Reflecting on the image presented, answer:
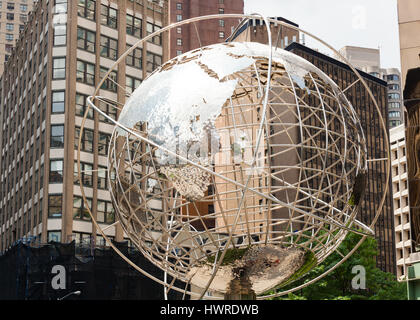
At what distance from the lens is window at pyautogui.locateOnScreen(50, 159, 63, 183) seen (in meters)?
48.5

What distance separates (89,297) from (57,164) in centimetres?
1513

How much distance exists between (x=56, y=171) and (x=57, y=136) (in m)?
2.32

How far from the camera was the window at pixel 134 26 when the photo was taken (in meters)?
53.5

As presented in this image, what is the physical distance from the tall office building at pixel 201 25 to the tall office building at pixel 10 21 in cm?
1911

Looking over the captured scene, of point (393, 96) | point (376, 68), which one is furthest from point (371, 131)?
point (393, 96)

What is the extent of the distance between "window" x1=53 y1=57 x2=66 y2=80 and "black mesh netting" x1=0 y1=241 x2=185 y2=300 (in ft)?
51.9

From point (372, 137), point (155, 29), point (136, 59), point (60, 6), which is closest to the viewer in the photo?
point (60, 6)

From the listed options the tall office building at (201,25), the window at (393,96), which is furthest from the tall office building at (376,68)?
the tall office building at (201,25)

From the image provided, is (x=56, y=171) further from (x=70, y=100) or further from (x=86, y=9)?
(x=86, y=9)

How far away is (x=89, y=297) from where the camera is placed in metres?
35.8

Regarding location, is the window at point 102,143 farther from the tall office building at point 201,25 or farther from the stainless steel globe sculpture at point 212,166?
the stainless steel globe sculpture at point 212,166

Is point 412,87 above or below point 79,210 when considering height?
above

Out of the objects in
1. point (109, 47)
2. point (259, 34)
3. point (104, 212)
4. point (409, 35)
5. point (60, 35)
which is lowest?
point (104, 212)

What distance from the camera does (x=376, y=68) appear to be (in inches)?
3927
